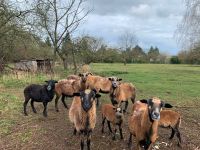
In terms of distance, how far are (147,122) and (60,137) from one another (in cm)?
337

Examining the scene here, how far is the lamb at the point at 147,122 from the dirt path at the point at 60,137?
125 centimetres

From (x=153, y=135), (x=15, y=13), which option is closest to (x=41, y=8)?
(x=15, y=13)

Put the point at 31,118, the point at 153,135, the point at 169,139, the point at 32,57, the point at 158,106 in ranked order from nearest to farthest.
Result: the point at 158,106 < the point at 153,135 < the point at 169,139 < the point at 31,118 < the point at 32,57

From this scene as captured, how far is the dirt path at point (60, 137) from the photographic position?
9.25m

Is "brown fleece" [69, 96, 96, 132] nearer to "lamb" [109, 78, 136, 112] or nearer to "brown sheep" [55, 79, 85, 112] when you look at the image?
"lamb" [109, 78, 136, 112]

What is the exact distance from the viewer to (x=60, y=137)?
1002cm

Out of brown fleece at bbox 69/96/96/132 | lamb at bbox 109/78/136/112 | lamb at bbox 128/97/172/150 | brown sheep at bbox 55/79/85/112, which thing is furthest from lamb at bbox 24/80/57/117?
lamb at bbox 128/97/172/150

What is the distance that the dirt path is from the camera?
9.25 meters

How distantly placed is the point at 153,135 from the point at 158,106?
0.80 meters

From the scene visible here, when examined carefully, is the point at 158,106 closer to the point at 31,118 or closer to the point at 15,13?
the point at 31,118

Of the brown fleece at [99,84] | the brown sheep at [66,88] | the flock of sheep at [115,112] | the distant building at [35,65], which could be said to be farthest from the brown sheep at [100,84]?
the distant building at [35,65]

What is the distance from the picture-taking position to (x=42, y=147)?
9.20 metres

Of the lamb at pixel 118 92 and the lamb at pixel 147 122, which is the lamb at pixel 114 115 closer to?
the lamb at pixel 147 122

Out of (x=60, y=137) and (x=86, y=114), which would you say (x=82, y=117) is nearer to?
(x=86, y=114)
